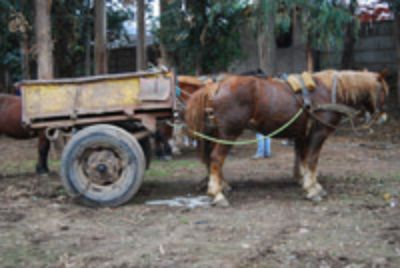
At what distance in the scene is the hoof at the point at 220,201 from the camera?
6.82m

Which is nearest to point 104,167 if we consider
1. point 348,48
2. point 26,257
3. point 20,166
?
point 26,257

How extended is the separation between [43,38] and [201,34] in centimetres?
574

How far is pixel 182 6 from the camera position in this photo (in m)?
15.5

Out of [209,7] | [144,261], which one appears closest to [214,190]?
[144,261]

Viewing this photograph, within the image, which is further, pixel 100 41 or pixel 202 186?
pixel 100 41

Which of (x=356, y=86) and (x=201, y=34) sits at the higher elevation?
(x=201, y=34)

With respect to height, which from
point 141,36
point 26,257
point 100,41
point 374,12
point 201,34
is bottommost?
point 26,257

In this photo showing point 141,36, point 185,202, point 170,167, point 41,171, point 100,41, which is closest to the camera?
point 185,202

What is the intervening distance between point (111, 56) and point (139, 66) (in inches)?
369

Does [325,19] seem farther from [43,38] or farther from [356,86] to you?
[43,38]

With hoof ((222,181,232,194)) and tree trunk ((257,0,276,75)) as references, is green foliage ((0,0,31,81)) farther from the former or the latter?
hoof ((222,181,232,194))

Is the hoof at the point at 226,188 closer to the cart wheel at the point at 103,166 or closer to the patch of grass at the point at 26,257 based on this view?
the cart wheel at the point at 103,166

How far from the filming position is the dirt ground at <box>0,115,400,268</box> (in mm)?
4766

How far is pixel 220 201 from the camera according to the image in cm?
685
